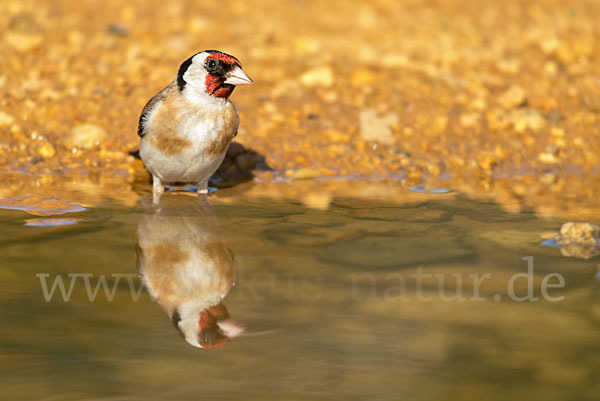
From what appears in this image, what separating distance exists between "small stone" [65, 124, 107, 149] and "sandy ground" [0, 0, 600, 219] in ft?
0.04

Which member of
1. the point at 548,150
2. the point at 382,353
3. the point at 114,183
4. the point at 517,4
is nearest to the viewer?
the point at 382,353

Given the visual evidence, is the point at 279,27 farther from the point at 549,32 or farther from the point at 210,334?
the point at 210,334

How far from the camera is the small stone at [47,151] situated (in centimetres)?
691

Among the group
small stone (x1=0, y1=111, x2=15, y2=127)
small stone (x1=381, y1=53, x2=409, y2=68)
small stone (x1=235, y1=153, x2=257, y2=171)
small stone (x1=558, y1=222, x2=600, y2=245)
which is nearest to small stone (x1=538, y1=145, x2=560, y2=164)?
small stone (x1=381, y1=53, x2=409, y2=68)

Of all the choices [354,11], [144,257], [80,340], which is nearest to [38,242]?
[144,257]

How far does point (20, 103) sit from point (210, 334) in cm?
447

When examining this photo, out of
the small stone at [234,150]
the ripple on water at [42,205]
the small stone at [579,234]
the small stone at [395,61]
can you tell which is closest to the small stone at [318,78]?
the small stone at [395,61]

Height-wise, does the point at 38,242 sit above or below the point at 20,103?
below

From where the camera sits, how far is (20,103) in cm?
746

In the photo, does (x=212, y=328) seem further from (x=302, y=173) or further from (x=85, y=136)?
(x=85, y=136)

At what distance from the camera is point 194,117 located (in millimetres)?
5848

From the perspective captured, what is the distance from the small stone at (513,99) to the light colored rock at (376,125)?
3.46 feet

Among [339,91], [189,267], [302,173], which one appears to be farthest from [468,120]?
[189,267]

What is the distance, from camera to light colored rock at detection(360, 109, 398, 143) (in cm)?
743
